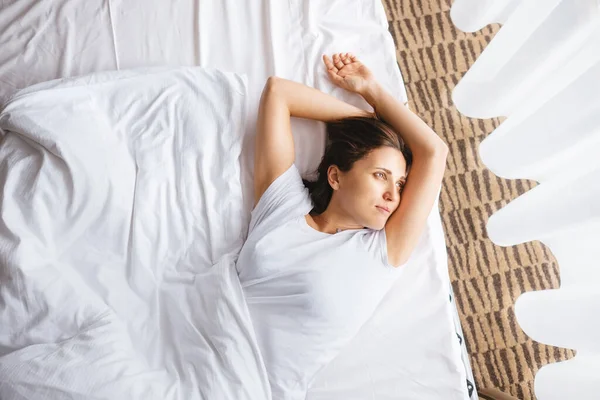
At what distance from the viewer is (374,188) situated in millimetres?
1242

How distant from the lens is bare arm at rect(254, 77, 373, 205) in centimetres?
131

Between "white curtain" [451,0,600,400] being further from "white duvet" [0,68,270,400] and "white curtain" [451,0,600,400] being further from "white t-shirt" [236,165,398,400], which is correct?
"white duvet" [0,68,270,400]

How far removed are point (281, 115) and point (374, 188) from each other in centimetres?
30

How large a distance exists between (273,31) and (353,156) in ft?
1.55

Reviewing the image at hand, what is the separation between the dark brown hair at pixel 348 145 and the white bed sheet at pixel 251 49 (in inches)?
2.5

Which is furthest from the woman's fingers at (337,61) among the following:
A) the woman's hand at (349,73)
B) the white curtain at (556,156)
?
the white curtain at (556,156)

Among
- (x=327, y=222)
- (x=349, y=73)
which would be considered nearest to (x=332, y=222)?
(x=327, y=222)

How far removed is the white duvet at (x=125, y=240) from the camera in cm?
107

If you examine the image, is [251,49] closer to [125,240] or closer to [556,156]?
[125,240]

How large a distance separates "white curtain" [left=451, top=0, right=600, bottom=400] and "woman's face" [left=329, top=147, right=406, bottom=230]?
32 cm

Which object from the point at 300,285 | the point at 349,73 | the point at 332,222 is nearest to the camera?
the point at 300,285

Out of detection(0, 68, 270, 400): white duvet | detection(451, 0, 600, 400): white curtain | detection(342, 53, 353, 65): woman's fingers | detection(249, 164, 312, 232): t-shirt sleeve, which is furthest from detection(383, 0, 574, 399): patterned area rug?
detection(0, 68, 270, 400): white duvet

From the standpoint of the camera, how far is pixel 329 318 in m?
1.19

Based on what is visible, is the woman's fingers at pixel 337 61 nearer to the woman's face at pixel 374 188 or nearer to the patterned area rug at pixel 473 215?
the woman's face at pixel 374 188
